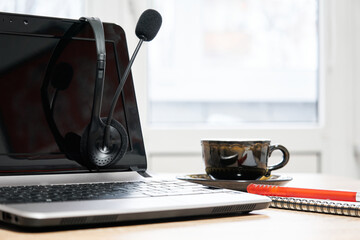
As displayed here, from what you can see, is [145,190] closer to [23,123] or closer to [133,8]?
[23,123]

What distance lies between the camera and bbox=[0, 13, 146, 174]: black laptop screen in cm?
76

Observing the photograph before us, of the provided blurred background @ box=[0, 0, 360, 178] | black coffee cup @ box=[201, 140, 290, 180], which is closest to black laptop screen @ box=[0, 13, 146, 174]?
black coffee cup @ box=[201, 140, 290, 180]

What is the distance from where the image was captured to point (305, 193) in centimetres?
67

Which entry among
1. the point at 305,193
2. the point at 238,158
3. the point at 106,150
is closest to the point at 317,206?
the point at 305,193

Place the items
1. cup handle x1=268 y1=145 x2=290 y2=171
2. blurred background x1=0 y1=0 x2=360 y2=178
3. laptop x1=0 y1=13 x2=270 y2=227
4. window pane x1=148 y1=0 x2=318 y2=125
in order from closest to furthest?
laptop x1=0 y1=13 x2=270 y2=227
cup handle x1=268 y1=145 x2=290 y2=171
blurred background x1=0 y1=0 x2=360 y2=178
window pane x1=148 y1=0 x2=318 y2=125

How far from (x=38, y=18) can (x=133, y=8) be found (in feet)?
3.62

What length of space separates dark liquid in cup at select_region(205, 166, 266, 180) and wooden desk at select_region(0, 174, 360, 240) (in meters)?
0.20

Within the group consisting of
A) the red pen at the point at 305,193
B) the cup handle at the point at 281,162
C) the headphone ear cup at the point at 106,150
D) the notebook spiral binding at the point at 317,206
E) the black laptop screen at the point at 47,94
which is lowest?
the notebook spiral binding at the point at 317,206

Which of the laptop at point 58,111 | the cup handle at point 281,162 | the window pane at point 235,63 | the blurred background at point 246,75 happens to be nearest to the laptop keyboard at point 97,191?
the laptop at point 58,111

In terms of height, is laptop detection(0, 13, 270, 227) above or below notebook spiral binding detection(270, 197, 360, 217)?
above

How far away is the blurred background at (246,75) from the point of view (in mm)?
1884

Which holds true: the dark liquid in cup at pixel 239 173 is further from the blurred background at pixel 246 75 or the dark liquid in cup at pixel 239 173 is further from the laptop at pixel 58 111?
the blurred background at pixel 246 75

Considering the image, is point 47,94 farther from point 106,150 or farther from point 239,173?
point 239,173

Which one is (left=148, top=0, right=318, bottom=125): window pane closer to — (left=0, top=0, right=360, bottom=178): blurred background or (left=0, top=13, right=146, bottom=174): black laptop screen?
(left=0, top=0, right=360, bottom=178): blurred background
